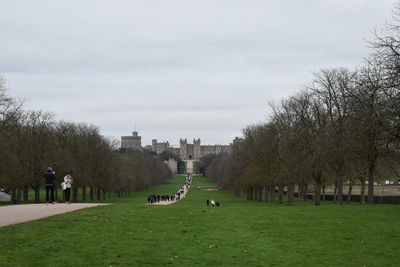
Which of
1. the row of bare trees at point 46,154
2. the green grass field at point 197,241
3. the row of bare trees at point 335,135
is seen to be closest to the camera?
the green grass field at point 197,241

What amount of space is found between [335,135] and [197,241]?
27858 mm

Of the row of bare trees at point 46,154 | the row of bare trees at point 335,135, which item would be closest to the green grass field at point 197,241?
the row of bare trees at point 335,135

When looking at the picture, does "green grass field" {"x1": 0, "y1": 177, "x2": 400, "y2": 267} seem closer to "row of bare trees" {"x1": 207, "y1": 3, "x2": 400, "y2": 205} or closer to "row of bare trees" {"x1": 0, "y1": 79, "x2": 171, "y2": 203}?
"row of bare trees" {"x1": 207, "y1": 3, "x2": 400, "y2": 205}

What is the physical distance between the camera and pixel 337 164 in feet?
138

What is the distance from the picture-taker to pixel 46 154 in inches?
2340

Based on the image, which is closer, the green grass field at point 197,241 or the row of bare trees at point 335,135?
the green grass field at point 197,241

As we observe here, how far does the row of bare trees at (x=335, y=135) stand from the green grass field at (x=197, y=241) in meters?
8.26

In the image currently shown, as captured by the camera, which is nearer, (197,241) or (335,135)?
(197,241)

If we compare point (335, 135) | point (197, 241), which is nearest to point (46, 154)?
point (335, 135)

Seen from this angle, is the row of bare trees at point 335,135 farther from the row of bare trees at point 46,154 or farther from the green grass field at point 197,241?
the row of bare trees at point 46,154

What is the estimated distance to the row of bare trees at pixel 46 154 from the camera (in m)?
51.3

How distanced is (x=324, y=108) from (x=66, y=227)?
34861mm

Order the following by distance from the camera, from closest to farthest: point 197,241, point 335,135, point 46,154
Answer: point 197,241 → point 335,135 → point 46,154

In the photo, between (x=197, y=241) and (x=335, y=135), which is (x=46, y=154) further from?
(x=197, y=241)
